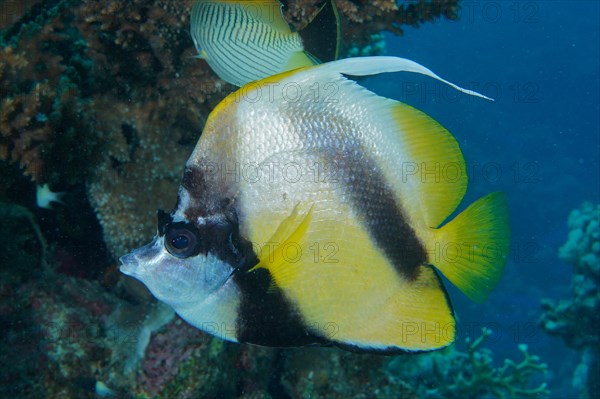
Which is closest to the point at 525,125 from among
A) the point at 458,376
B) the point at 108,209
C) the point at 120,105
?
the point at 458,376

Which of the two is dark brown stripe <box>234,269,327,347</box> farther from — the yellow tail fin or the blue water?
the blue water

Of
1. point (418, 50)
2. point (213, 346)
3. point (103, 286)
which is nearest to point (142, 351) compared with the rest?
point (213, 346)

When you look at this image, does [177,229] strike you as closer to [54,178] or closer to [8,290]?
[54,178]

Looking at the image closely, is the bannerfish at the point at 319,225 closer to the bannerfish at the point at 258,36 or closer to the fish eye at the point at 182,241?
the fish eye at the point at 182,241

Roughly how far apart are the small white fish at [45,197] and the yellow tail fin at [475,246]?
303 cm

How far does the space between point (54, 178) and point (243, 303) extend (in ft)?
8.28

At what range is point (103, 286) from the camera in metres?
3.39

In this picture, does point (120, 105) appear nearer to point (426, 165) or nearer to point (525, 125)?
point (426, 165)

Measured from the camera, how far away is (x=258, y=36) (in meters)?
2.08

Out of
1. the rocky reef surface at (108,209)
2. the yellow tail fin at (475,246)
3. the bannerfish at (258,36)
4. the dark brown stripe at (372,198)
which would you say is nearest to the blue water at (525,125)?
the rocky reef surface at (108,209)

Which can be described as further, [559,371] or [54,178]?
[559,371]

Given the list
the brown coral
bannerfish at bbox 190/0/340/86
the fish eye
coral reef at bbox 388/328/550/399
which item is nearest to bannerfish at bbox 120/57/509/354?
the fish eye

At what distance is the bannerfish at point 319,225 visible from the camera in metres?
1.02

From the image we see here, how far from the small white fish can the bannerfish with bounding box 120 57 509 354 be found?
8.48 ft
